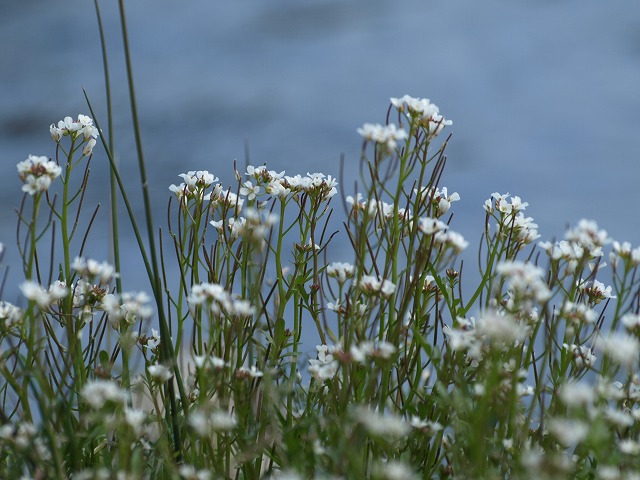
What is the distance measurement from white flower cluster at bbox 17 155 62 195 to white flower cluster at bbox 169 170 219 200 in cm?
29

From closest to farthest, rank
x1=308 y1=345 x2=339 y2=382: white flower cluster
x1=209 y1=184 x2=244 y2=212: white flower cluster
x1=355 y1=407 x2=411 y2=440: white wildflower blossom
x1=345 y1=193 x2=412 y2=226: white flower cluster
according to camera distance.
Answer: x1=355 y1=407 x2=411 y2=440: white wildflower blossom → x1=308 y1=345 x2=339 y2=382: white flower cluster → x1=345 y1=193 x2=412 y2=226: white flower cluster → x1=209 y1=184 x2=244 y2=212: white flower cluster

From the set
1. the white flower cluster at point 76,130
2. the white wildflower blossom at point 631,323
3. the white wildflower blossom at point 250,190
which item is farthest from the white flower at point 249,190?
the white wildflower blossom at point 631,323

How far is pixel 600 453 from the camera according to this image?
0.80 meters

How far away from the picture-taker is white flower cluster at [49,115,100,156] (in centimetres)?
134

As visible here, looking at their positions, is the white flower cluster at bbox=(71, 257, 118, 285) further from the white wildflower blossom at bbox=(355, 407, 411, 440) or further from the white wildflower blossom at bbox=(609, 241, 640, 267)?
the white wildflower blossom at bbox=(609, 241, 640, 267)

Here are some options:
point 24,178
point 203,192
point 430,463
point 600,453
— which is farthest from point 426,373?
point 24,178

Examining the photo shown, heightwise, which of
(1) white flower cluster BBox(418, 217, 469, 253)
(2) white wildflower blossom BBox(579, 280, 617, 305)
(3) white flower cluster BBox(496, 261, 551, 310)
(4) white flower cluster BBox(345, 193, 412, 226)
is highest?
(4) white flower cluster BBox(345, 193, 412, 226)

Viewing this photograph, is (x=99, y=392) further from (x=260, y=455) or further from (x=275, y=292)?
(x=275, y=292)

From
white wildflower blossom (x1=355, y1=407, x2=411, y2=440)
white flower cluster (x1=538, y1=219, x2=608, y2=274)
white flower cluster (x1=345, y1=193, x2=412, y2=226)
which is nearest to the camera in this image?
white wildflower blossom (x1=355, y1=407, x2=411, y2=440)

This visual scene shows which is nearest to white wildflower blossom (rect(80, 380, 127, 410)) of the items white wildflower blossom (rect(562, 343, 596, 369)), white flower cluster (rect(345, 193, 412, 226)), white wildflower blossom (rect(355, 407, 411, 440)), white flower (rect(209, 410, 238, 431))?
white flower (rect(209, 410, 238, 431))

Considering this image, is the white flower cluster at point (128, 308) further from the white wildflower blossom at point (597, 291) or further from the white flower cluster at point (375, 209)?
the white wildflower blossom at point (597, 291)

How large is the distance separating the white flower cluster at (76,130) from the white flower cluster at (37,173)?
0.22 meters

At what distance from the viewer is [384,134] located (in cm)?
106

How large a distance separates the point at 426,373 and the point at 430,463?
0.73 ft
